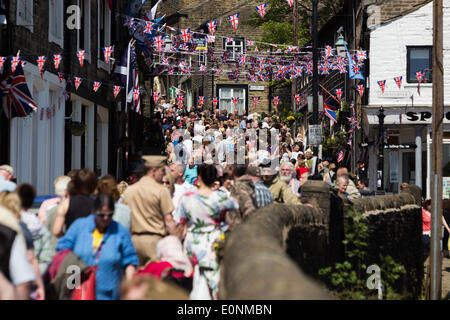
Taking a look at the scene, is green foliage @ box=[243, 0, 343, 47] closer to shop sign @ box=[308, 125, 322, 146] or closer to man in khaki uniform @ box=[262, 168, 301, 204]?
shop sign @ box=[308, 125, 322, 146]

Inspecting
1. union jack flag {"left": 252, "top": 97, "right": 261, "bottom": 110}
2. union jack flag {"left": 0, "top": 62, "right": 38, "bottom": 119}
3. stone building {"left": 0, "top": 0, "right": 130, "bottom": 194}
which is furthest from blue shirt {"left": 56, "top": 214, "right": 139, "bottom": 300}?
union jack flag {"left": 252, "top": 97, "right": 261, "bottom": 110}

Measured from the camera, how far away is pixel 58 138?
16344 millimetres

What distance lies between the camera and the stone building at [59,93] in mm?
13375

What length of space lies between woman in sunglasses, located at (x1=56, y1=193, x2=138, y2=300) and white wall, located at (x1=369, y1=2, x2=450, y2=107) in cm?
2365

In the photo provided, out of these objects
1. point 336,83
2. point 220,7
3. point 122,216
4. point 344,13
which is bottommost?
point 122,216

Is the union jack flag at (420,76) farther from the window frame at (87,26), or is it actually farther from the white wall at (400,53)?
the window frame at (87,26)

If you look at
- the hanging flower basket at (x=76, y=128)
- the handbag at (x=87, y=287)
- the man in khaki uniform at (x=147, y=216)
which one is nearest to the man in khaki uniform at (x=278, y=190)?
the man in khaki uniform at (x=147, y=216)

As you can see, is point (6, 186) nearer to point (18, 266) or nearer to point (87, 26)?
point (18, 266)

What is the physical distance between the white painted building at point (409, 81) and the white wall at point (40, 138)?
612 inches

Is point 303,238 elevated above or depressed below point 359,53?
below

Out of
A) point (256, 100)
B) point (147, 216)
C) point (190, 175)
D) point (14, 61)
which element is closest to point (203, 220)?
point (147, 216)

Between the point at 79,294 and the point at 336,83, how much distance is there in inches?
1213
